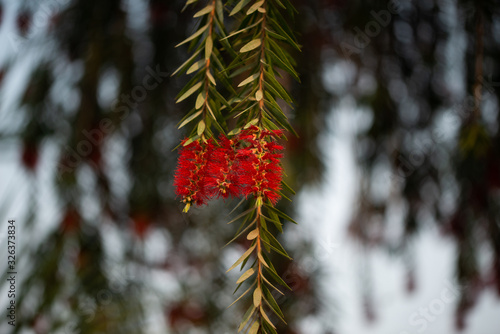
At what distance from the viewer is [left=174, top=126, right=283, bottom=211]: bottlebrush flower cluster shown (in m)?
0.49

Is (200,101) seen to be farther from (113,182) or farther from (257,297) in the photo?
(113,182)

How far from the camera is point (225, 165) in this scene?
0.51 m

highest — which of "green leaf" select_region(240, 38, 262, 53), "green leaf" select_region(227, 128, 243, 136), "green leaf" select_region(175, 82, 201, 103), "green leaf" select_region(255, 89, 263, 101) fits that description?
"green leaf" select_region(240, 38, 262, 53)

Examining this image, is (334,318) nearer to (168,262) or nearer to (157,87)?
(168,262)

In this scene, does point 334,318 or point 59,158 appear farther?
point 334,318

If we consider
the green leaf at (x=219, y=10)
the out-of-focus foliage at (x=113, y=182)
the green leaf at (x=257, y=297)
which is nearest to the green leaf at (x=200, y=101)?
the green leaf at (x=219, y=10)

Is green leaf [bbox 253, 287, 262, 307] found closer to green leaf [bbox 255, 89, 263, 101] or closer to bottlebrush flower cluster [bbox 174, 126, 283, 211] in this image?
bottlebrush flower cluster [bbox 174, 126, 283, 211]

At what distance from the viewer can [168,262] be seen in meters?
1.50

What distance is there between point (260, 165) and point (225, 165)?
0.05 meters

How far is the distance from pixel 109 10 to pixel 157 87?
0.88ft

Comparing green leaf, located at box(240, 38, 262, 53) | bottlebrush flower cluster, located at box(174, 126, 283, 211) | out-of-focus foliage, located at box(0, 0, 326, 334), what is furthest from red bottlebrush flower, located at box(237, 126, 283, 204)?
out-of-focus foliage, located at box(0, 0, 326, 334)

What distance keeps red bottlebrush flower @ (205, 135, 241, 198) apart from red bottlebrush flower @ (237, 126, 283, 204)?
0.02m

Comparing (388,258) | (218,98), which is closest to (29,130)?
(218,98)

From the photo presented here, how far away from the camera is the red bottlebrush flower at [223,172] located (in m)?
0.51
